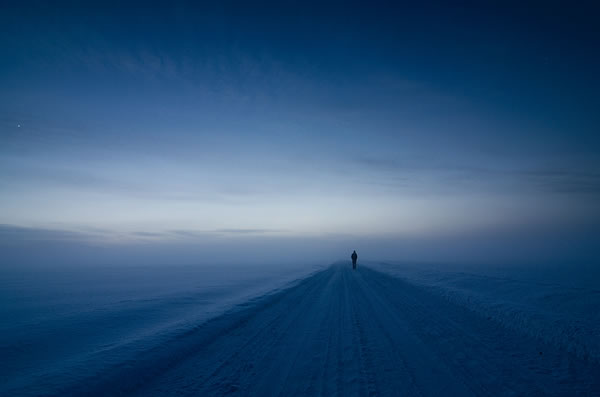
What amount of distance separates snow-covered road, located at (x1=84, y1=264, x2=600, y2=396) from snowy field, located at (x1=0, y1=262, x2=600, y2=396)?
32mm

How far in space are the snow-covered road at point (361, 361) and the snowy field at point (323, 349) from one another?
0.11 feet

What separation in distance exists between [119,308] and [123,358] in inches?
368

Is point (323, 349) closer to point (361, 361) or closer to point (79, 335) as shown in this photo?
point (361, 361)

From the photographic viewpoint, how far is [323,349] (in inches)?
241

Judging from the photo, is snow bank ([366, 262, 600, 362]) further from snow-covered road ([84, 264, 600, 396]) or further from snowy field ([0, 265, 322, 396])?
snowy field ([0, 265, 322, 396])

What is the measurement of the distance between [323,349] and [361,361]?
1.10 meters

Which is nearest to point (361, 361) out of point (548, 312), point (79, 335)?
point (548, 312)

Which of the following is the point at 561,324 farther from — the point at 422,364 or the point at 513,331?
the point at 422,364

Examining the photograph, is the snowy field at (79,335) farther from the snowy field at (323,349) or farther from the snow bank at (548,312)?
the snow bank at (548,312)

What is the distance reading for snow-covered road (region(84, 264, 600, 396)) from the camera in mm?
4379

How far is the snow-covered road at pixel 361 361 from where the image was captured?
4.38 m

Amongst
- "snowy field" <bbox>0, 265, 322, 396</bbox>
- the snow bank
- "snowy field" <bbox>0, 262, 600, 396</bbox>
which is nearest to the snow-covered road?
"snowy field" <bbox>0, 262, 600, 396</bbox>

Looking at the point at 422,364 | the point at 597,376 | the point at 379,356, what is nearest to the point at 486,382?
the point at 422,364

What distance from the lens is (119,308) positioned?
14.1m
